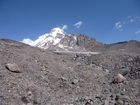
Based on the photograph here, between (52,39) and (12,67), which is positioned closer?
(12,67)

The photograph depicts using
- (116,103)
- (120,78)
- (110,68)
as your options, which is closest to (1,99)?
(116,103)

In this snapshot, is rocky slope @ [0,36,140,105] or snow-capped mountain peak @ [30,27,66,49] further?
snow-capped mountain peak @ [30,27,66,49]

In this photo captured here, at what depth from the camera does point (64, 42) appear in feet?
300

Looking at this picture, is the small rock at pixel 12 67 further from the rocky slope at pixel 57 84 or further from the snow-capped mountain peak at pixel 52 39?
the snow-capped mountain peak at pixel 52 39

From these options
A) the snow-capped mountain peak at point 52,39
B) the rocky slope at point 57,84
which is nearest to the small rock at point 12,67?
the rocky slope at point 57,84

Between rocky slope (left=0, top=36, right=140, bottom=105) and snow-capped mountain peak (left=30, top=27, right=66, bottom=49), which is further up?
snow-capped mountain peak (left=30, top=27, right=66, bottom=49)

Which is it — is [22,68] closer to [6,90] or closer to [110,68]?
[6,90]

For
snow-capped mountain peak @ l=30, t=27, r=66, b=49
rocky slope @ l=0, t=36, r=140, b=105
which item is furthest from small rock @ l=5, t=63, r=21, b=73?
snow-capped mountain peak @ l=30, t=27, r=66, b=49

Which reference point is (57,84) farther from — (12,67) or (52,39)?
(52,39)

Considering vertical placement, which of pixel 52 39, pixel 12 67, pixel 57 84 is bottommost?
pixel 57 84

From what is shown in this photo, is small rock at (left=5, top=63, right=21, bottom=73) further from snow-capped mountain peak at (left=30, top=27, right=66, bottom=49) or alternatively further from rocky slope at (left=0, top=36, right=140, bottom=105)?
snow-capped mountain peak at (left=30, top=27, right=66, bottom=49)

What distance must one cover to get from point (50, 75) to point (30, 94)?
9.92ft

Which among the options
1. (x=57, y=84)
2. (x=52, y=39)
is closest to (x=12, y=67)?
(x=57, y=84)

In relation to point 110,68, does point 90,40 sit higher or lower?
higher
